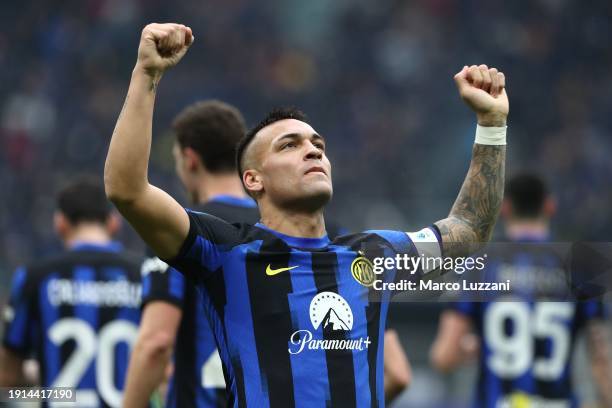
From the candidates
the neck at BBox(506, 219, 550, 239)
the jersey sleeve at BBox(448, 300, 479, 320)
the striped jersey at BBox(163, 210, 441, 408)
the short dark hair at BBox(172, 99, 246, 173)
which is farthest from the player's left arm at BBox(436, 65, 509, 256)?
the neck at BBox(506, 219, 550, 239)

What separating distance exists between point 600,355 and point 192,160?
2863 mm

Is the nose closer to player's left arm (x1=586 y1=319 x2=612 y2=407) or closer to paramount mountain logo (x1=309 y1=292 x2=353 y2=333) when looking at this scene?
paramount mountain logo (x1=309 y1=292 x2=353 y2=333)

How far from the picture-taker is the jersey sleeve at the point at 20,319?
578 cm

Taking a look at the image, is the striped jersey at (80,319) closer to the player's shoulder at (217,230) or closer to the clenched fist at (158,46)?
the player's shoulder at (217,230)

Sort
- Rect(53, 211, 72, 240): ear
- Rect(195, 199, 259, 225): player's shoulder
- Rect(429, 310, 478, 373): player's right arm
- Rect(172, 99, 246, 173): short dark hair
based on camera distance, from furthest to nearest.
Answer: Rect(429, 310, 478, 373): player's right arm, Rect(53, 211, 72, 240): ear, Rect(172, 99, 246, 173): short dark hair, Rect(195, 199, 259, 225): player's shoulder

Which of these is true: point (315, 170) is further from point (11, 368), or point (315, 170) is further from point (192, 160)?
point (11, 368)

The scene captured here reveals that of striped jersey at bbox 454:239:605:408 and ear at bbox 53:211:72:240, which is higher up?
ear at bbox 53:211:72:240

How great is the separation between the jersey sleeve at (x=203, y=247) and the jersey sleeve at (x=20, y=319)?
2.55m

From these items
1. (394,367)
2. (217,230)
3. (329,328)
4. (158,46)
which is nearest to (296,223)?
(217,230)

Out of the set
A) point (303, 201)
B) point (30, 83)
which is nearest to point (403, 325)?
point (30, 83)

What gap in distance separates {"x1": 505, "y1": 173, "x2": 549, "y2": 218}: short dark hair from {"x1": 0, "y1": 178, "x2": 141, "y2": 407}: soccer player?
2.39 metres

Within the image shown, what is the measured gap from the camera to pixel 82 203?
6.13 metres

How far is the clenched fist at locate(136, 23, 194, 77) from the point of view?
328 centimetres

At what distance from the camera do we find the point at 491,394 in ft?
21.4
